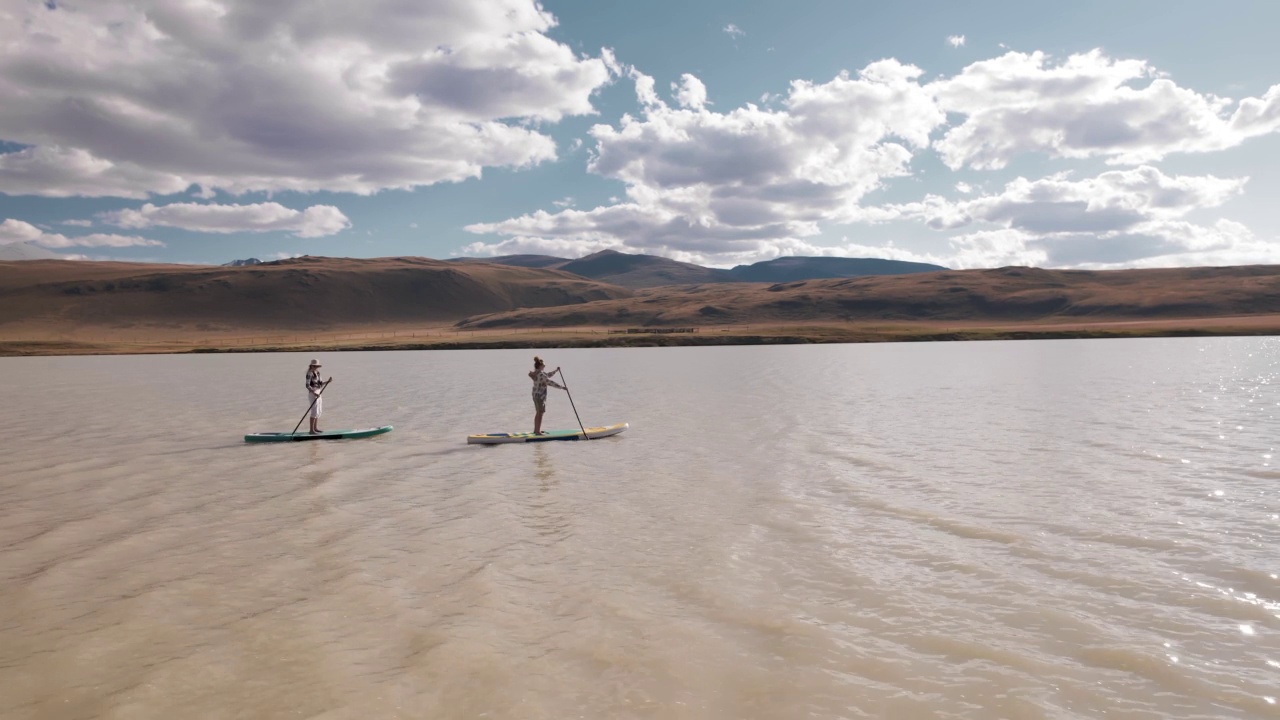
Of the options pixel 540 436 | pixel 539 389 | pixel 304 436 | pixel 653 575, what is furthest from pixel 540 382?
pixel 653 575

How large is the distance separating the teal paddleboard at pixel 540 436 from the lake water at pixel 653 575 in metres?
0.56

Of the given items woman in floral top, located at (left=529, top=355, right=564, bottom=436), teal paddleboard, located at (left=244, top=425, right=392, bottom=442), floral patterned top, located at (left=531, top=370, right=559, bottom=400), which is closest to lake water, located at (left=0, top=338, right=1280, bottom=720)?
teal paddleboard, located at (left=244, top=425, right=392, bottom=442)

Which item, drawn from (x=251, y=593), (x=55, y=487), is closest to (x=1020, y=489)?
(x=251, y=593)

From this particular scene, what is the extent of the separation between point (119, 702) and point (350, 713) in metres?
2.41

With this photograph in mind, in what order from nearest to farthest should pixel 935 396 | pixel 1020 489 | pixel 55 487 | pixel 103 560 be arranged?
pixel 103 560
pixel 1020 489
pixel 55 487
pixel 935 396

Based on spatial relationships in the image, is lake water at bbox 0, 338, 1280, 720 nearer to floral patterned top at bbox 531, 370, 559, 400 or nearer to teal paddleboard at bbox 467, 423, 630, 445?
teal paddleboard at bbox 467, 423, 630, 445

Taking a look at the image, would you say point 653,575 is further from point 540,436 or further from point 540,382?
point 540,382

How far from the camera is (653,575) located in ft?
38.5

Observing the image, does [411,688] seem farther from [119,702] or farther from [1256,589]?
[1256,589]

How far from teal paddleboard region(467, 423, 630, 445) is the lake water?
557 millimetres

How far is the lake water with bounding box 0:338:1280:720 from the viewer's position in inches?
319

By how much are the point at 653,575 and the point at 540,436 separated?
14.2 meters

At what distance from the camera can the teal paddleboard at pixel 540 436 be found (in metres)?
25.0

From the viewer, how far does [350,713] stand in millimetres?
7645
